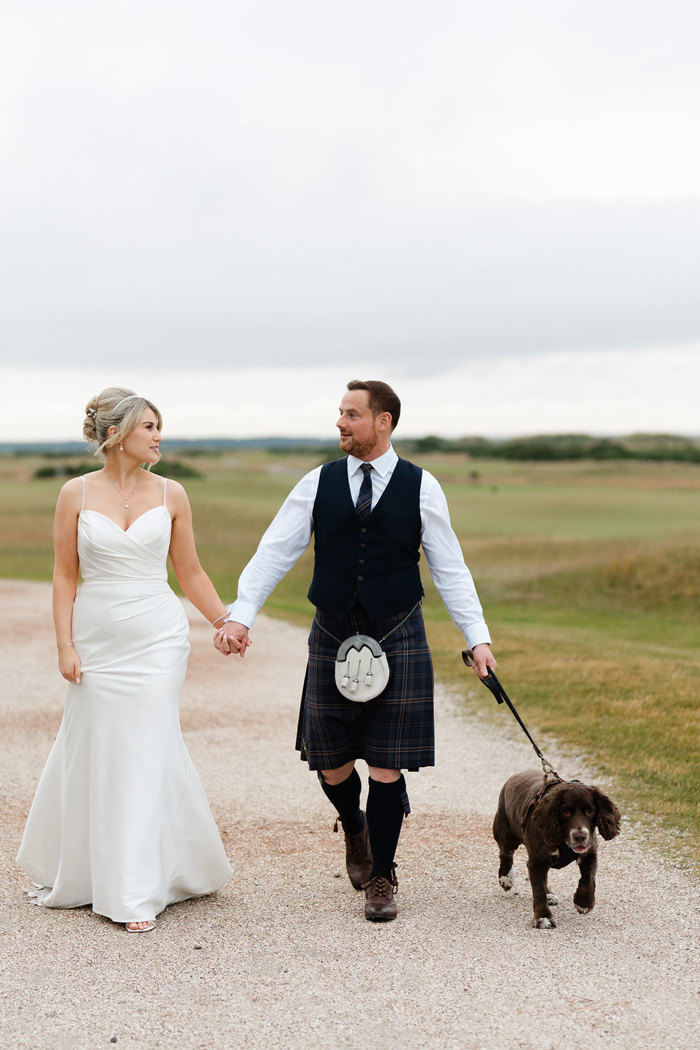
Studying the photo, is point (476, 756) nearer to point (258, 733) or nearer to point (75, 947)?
point (258, 733)

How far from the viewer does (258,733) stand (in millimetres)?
9289

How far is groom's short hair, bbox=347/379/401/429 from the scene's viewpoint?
484cm

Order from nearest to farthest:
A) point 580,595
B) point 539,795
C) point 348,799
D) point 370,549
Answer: point 539,795
point 370,549
point 348,799
point 580,595

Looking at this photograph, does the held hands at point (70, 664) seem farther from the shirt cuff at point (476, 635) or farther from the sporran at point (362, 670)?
the shirt cuff at point (476, 635)

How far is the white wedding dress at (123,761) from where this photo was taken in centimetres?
486

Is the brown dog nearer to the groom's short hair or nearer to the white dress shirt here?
the white dress shirt

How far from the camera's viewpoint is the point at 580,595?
2123 cm

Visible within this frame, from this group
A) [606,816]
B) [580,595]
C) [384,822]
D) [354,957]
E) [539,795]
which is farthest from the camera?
[580,595]

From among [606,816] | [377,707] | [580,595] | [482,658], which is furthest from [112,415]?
[580,595]

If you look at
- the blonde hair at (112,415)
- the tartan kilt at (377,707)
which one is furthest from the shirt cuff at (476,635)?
the blonde hair at (112,415)

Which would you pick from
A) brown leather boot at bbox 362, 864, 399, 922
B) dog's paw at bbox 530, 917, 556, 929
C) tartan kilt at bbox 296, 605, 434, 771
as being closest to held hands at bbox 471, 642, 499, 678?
tartan kilt at bbox 296, 605, 434, 771

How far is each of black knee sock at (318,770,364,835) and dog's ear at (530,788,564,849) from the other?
969mm

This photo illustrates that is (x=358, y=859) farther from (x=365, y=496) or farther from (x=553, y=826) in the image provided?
(x=365, y=496)

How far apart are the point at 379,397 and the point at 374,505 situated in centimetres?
50
